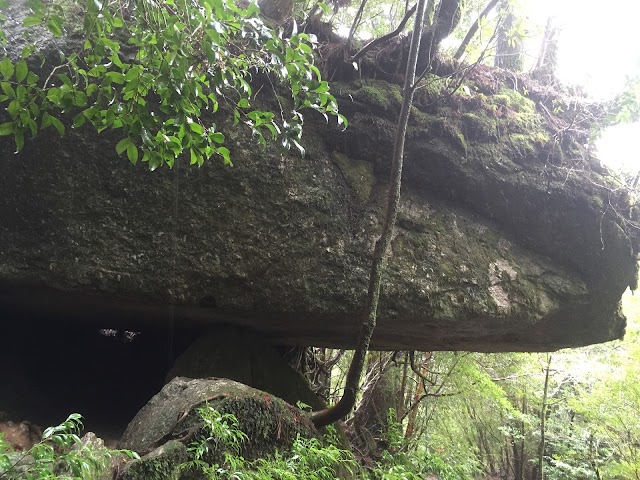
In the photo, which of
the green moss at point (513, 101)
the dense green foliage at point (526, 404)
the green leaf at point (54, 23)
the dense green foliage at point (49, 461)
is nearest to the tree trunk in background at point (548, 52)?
the green moss at point (513, 101)

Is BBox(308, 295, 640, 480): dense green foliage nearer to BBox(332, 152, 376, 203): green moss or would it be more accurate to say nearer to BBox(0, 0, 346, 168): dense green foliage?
BBox(332, 152, 376, 203): green moss

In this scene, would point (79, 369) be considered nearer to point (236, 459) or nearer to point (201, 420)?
point (201, 420)

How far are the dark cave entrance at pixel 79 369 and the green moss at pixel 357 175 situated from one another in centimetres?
277

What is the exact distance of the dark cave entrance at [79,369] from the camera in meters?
4.86

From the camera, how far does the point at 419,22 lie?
3.82 m

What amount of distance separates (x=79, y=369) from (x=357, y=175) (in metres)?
4.58

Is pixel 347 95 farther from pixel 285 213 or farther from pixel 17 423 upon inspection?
pixel 17 423

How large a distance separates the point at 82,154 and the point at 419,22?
124 inches

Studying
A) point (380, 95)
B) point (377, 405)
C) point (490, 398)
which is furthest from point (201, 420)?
point (490, 398)

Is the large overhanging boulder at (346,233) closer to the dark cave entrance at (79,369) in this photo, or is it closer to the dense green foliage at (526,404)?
the dark cave entrance at (79,369)

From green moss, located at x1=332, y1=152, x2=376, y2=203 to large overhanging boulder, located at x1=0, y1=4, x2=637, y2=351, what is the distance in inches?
0.6

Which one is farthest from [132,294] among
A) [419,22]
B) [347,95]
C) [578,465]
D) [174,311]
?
[578,465]

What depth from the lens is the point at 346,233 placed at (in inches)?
181

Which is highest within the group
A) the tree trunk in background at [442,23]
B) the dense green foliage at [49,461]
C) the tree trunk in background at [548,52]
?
the tree trunk in background at [548,52]
